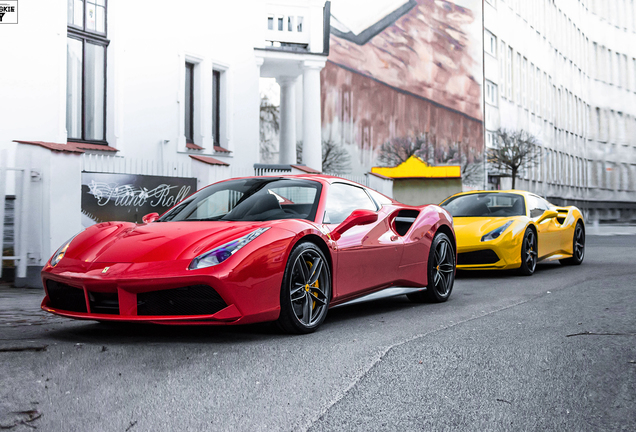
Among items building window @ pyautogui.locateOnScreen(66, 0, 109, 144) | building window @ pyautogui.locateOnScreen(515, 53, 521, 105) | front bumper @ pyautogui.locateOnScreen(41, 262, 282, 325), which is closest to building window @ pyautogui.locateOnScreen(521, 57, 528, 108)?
building window @ pyautogui.locateOnScreen(515, 53, 521, 105)

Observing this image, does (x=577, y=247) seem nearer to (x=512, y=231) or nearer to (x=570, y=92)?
(x=512, y=231)

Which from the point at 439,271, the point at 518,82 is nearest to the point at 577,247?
the point at 439,271

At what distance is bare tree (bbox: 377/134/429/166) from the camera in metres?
57.1

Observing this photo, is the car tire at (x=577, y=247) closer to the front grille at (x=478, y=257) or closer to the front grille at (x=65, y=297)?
the front grille at (x=478, y=257)

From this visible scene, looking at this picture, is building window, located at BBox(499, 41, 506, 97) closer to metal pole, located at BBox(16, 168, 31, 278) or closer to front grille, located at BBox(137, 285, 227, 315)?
metal pole, located at BBox(16, 168, 31, 278)

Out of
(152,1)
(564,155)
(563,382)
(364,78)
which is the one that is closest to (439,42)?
(364,78)

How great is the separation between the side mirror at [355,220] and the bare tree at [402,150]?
50.7m

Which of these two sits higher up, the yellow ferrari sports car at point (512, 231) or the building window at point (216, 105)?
the building window at point (216, 105)

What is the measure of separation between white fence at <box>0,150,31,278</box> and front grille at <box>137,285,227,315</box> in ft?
15.5

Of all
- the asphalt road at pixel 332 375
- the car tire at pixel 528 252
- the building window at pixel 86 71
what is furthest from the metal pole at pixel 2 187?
the car tire at pixel 528 252

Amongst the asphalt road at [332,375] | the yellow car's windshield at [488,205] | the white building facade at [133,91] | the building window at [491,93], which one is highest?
the building window at [491,93]

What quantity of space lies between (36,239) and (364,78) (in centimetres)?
6099

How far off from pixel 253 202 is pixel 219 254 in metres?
1.13

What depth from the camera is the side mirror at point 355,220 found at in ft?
18.5
